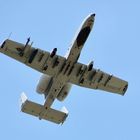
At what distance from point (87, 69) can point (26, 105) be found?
975 centimetres

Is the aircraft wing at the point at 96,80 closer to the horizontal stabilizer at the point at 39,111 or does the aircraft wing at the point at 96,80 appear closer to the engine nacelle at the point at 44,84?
the engine nacelle at the point at 44,84

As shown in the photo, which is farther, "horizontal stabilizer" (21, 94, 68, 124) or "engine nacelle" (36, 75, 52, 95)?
"horizontal stabilizer" (21, 94, 68, 124)

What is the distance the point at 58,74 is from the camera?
7938 cm

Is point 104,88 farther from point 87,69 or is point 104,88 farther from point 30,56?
point 30,56

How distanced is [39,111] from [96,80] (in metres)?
8.39

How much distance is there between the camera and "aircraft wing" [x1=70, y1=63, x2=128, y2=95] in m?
79.9

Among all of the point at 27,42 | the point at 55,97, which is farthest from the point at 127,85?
the point at 27,42

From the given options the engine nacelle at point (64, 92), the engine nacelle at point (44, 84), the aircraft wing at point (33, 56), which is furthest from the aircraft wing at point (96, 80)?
the engine nacelle at point (44, 84)

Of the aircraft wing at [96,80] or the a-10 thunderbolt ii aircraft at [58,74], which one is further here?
the aircraft wing at [96,80]

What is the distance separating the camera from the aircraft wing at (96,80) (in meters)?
79.9

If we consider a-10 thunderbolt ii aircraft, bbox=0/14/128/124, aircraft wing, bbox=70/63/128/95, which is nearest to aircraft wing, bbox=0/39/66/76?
a-10 thunderbolt ii aircraft, bbox=0/14/128/124

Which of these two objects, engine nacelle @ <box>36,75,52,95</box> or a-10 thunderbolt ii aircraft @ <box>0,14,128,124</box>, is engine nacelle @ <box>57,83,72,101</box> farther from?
engine nacelle @ <box>36,75,52,95</box>

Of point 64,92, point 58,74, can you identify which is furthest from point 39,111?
point 58,74

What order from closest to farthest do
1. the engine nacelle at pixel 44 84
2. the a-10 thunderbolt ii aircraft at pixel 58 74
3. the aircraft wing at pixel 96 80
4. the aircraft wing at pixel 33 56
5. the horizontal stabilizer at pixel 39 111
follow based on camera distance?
the a-10 thunderbolt ii aircraft at pixel 58 74
the aircraft wing at pixel 33 56
the aircraft wing at pixel 96 80
the engine nacelle at pixel 44 84
the horizontal stabilizer at pixel 39 111
